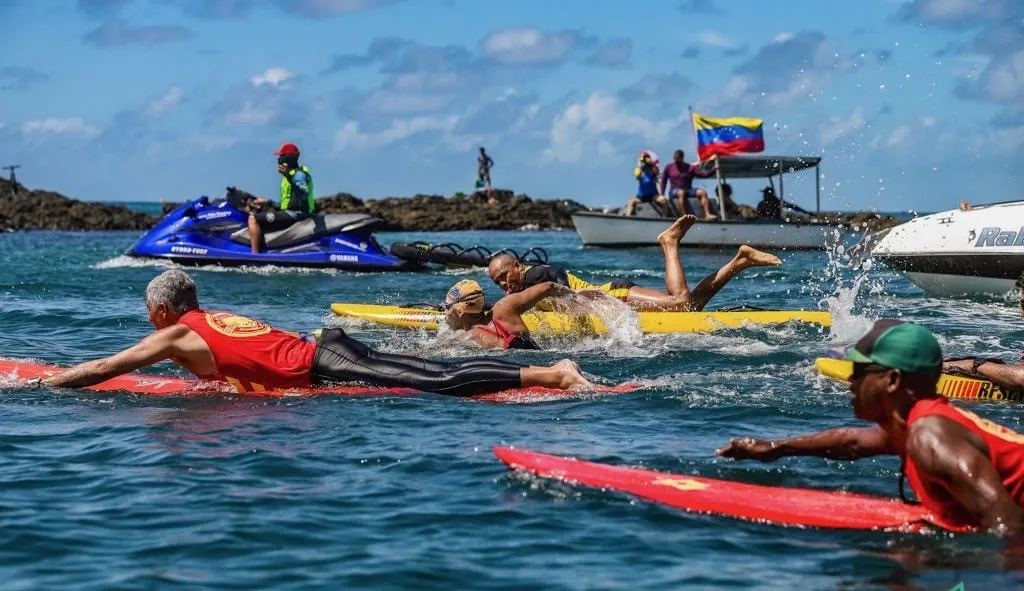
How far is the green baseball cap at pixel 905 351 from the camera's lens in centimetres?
540

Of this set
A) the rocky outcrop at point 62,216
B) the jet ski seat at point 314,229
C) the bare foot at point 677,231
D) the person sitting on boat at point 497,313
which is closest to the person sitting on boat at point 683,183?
the jet ski seat at point 314,229

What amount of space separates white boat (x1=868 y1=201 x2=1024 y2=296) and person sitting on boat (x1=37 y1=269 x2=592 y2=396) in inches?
354

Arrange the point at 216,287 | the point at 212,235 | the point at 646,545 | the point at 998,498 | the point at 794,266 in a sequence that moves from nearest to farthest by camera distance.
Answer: the point at 998,498
the point at 646,545
the point at 216,287
the point at 212,235
the point at 794,266

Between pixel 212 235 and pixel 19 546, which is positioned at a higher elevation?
pixel 212 235

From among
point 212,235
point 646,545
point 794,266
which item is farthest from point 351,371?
point 794,266

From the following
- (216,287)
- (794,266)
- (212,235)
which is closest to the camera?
(216,287)

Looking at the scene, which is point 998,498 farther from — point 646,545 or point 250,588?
point 250,588

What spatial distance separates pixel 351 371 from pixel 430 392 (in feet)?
1.98

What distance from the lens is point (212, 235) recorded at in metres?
23.0

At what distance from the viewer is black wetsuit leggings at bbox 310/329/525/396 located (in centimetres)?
937

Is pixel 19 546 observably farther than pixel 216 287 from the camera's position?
No

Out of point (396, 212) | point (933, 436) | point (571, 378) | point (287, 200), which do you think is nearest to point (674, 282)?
point (571, 378)

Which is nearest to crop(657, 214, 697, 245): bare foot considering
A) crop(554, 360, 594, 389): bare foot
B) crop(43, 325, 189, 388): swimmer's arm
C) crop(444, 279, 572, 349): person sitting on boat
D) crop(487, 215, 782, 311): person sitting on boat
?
crop(487, 215, 782, 311): person sitting on boat

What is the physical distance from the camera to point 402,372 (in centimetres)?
950
